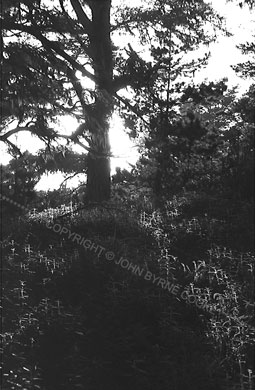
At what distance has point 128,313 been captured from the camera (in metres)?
6.17

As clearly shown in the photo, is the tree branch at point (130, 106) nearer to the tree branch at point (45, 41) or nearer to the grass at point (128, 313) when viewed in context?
the tree branch at point (45, 41)

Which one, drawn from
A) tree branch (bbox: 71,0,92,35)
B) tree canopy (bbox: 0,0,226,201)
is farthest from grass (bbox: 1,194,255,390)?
tree branch (bbox: 71,0,92,35)

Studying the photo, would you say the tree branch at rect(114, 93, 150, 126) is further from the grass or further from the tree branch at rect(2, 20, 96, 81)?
the grass

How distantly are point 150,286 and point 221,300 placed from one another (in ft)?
3.03

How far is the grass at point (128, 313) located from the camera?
5.04 metres

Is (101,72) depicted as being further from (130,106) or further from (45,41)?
(45,41)

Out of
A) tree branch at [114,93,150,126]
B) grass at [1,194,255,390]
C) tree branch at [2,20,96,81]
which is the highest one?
tree branch at [114,93,150,126]

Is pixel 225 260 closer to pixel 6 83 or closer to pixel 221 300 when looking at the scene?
pixel 221 300

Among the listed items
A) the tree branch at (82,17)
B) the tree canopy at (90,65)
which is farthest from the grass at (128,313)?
the tree branch at (82,17)

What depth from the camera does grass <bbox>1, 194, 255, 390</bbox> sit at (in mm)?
5039

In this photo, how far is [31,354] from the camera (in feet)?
17.4

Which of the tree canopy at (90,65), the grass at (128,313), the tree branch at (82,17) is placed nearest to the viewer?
the grass at (128,313)

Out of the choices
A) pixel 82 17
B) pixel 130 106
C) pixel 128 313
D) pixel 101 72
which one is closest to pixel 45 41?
pixel 101 72

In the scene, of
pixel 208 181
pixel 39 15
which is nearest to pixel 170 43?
pixel 208 181
